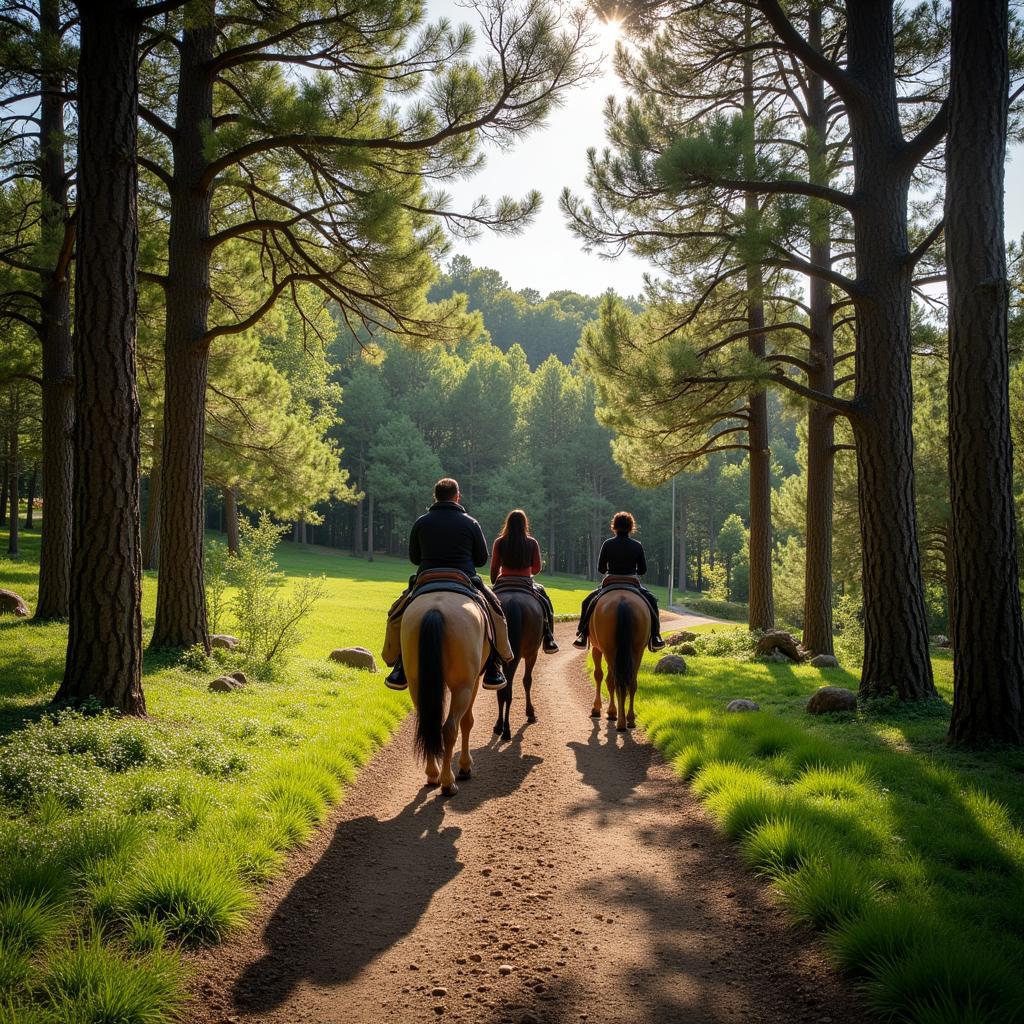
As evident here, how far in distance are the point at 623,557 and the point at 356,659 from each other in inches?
209

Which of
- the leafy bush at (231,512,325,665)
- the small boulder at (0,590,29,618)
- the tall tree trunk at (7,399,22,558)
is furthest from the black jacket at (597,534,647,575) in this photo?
the tall tree trunk at (7,399,22,558)

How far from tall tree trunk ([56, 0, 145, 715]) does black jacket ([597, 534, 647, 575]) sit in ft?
17.7

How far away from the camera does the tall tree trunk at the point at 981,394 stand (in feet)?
19.9

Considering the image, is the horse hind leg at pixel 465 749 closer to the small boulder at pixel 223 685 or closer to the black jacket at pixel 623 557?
the black jacket at pixel 623 557

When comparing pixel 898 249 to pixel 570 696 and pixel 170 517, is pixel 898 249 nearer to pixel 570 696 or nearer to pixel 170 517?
pixel 570 696

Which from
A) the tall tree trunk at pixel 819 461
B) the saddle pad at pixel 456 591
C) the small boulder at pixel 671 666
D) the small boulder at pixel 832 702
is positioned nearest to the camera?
the saddle pad at pixel 456 591

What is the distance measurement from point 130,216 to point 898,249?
8601mm

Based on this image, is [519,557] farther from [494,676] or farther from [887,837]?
[887,837]

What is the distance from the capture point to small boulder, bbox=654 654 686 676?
39.0ft

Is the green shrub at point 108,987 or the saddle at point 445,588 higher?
the saddle at point 445,588

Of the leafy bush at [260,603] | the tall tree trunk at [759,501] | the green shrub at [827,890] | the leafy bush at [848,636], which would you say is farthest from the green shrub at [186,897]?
the tall tree trunk at [759,501]

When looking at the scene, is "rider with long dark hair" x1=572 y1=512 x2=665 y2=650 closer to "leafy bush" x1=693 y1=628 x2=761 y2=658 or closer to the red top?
the red top

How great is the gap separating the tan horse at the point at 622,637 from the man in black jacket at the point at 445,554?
6.99ft

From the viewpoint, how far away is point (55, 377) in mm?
12344
